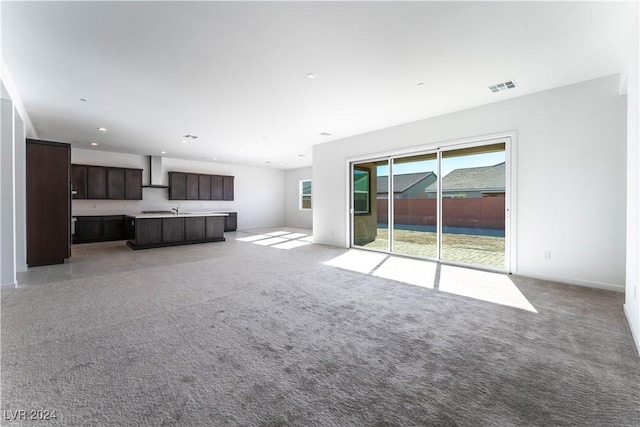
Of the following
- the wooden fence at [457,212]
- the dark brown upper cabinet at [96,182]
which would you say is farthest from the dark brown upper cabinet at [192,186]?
the wooden fence at [457,212]

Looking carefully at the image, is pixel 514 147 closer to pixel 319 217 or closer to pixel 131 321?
pixel 319 217

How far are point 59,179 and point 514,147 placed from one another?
25.1ft

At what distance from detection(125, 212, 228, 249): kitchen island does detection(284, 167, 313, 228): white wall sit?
438 cm

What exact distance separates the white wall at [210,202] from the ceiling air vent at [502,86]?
9409 millimetres

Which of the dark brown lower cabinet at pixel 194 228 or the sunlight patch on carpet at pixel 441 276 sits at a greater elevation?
the dark brown lower cabinet at pixel 194 228

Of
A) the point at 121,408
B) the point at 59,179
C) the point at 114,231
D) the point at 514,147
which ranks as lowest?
the point at 121,408

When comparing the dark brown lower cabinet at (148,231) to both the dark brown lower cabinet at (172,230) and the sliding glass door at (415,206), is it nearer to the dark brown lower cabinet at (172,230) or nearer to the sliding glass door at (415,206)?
the dark brown lower cabinet at (172,230)

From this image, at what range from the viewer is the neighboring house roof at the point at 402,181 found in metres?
5.54

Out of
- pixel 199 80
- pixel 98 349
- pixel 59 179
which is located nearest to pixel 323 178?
pixel 199 80

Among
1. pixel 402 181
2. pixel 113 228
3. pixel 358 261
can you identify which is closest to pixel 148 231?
pixel 113 228

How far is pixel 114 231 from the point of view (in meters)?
8.25

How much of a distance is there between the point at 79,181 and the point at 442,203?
9.39 metres

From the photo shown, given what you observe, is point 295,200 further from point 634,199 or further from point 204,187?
point 634,199

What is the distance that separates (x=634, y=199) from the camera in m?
2.44
